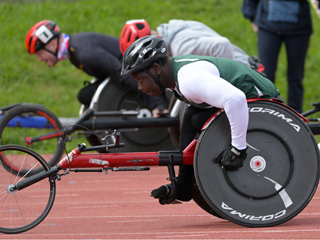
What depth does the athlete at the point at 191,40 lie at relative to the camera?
5723 mm

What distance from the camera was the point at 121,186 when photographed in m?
5.97

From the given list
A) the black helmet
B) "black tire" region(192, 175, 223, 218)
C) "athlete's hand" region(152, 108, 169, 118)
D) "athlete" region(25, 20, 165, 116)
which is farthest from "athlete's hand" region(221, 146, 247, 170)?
"athlete" region(25, 20, 165, 116)

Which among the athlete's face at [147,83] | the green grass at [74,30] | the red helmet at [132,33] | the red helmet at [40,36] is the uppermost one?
the athlete's face at [147,83]

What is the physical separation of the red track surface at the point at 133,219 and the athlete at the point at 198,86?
31cm

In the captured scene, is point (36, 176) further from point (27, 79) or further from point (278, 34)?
point (27, 79)

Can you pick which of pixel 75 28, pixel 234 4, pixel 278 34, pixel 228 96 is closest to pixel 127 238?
pixel 228 96

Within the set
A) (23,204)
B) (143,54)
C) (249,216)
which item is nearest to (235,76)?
(143,54)

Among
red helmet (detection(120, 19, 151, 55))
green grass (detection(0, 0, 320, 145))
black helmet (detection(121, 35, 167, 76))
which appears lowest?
green grass (detection(0, 0, 320, 145))

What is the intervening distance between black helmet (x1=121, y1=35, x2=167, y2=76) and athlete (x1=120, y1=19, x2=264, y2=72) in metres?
1.78

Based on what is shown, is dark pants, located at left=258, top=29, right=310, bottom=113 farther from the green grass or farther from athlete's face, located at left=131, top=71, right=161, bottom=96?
athlete's face, located at left=131, top=71, right=161, bottom=96

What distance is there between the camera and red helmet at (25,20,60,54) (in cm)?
658

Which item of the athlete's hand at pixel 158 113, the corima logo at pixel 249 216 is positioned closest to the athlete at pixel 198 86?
the corima logo at pixel 249 216

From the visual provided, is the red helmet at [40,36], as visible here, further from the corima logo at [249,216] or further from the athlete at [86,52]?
the corima logo at [249,216]

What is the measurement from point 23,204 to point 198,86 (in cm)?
225
